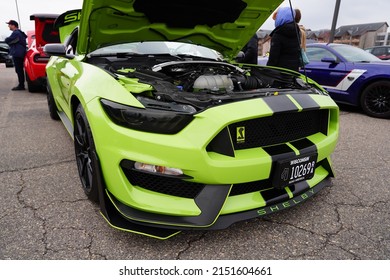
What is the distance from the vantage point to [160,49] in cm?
316

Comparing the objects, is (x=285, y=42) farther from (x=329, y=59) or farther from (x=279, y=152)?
(x=279, y=152)

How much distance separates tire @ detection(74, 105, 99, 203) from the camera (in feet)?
6.23

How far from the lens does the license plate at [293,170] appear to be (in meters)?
1.73

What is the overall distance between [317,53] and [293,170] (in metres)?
4.32

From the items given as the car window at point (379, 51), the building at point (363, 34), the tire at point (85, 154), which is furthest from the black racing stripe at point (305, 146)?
the building at point (363, 34)

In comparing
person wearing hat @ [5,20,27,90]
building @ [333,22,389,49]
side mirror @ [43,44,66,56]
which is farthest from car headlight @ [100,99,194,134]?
building @ [333,22,389,49]

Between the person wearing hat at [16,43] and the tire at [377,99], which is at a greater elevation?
the person wearing hat at [16,43]

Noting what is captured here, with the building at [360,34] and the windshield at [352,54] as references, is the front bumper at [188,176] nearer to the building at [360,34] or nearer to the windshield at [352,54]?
the windshield at [352,54]

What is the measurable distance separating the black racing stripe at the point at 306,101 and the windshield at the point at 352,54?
12.0 ft

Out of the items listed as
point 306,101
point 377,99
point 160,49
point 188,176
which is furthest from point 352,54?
point 188,176

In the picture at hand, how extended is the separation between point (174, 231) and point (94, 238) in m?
0.51

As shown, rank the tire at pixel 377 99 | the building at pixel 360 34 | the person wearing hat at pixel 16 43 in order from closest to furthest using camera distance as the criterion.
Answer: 1. the tire at pixel 377 99
2. the person wearing hat at pixel 16 43
3. the building at pixel 360 34

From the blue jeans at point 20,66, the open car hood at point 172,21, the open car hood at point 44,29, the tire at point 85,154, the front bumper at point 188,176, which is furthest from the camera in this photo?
the blue jeans at point 20,66

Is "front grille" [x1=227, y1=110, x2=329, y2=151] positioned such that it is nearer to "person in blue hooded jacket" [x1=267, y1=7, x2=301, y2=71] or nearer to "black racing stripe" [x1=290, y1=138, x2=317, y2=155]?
"black racing stripe" [x1=290, y1=138, x2=317, y2=155]
